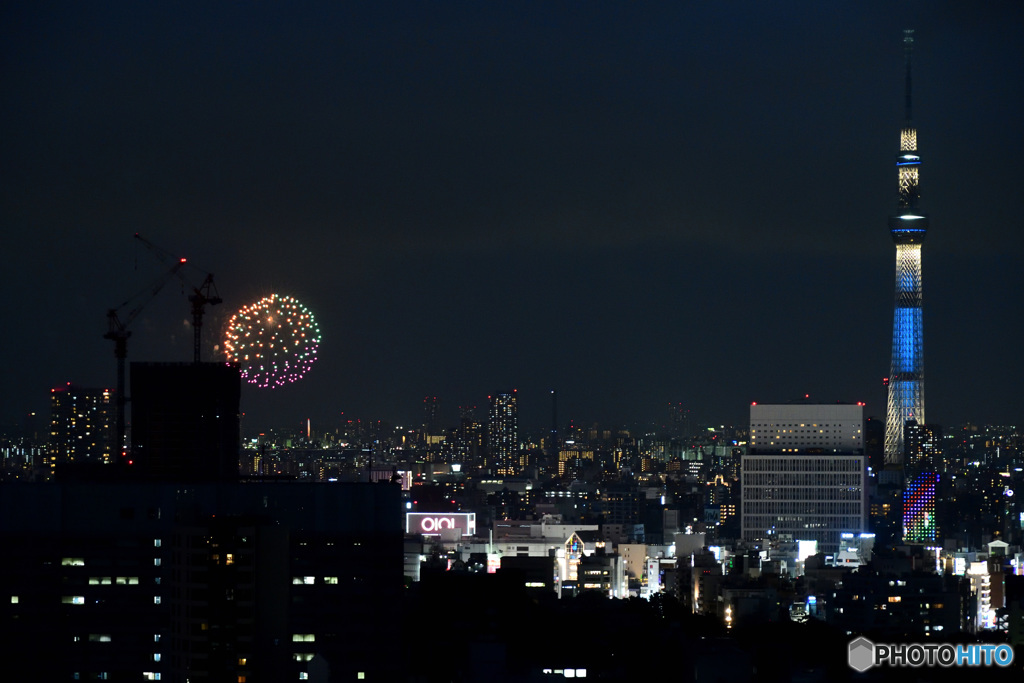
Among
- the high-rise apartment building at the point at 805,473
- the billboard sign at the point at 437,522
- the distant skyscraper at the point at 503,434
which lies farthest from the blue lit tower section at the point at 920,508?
the distant skyscraper at the point at 503,434

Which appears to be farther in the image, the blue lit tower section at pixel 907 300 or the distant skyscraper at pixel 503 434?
the distant skyscraper at pixel 503 434

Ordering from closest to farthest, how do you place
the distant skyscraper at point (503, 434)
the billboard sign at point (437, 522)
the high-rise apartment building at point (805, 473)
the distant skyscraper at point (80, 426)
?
1. the distant skyscraper at point (80, 426)
2. the billboard sign at point (437, 522)
3. the high-rise apartment building at point (805, 473)
4. the distant skyscraper at point (503, 434)

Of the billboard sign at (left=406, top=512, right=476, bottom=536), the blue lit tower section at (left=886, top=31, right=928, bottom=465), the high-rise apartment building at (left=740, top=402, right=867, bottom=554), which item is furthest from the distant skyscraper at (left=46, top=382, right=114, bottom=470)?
the blue lit tower section at (left=886, top=31, right=928, bottom=465)

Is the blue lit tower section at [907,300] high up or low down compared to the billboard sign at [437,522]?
up

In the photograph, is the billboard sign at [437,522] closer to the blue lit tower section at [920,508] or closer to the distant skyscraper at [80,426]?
the blue lit tower section at [920,508]

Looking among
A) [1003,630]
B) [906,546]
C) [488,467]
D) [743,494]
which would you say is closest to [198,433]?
[1003,630]

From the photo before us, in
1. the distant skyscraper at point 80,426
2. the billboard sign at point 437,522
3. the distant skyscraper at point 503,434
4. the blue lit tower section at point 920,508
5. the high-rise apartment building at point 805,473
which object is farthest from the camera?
the distant skyscraper at point 503,434
